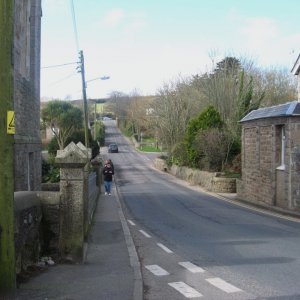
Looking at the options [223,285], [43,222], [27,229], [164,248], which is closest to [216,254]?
[164,248]

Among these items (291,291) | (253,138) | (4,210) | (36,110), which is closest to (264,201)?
(253,138)

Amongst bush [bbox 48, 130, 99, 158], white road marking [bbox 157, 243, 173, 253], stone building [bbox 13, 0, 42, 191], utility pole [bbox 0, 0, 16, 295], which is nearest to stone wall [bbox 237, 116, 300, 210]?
white road marking [bbox 157, 243, 173, 253]

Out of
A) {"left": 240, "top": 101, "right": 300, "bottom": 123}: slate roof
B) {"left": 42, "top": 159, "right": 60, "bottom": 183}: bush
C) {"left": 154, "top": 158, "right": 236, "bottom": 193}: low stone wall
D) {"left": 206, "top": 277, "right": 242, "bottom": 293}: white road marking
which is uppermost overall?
{"left": 240, "top": 101, "right": 300, "bottom": 123}: slate roof

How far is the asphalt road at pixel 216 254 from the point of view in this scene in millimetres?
7293

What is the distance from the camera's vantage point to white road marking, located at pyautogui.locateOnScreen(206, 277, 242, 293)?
283 inches

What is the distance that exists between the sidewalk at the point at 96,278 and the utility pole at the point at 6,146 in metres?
0.45

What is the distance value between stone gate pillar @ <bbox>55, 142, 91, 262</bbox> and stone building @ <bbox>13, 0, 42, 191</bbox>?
12.3ft

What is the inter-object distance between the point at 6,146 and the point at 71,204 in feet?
9.75

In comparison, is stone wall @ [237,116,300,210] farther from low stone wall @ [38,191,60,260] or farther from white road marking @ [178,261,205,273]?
low stone wall @ [38,191,60,260]

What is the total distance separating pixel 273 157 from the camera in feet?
73.0

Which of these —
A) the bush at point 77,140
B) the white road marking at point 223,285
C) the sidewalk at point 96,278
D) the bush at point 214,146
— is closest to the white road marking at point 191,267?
the white road marking at point 223,285

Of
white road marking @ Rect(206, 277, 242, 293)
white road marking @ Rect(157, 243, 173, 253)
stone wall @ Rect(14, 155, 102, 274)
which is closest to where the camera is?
white road marking @ Rect(206, 277, 242, 293)

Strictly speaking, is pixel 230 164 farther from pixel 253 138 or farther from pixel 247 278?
pixel 247 278

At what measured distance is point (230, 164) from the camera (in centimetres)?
3772
